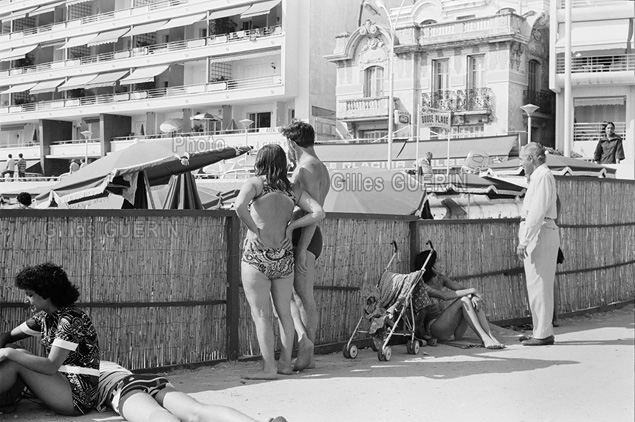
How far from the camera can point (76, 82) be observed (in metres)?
51.2

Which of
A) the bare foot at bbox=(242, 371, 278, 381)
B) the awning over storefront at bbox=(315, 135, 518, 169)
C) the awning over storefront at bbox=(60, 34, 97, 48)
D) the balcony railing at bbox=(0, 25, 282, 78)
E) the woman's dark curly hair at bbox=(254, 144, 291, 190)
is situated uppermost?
the awning over storefront at bbox=(60, 34, 97, 48)

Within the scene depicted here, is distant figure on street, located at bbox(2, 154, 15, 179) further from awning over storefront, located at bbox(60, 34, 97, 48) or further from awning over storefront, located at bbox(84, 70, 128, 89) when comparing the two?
awning over storefront, located at bbox(60, 34, 97, 48)

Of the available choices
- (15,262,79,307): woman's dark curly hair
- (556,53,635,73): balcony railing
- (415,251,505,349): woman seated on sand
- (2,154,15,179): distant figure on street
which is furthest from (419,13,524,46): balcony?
(15,262,79,307): woman's dark curly hair

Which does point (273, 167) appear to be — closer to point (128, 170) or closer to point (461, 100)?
point (128, 170)

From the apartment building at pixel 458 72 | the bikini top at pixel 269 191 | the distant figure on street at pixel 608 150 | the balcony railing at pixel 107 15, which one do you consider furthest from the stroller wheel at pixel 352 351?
the balcony railing at pixel 107 15

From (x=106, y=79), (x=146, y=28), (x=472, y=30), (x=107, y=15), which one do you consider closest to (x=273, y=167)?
(x=472, y=30)

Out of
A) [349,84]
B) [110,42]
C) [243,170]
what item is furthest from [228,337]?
[110,42]

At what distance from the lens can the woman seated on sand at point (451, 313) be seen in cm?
852

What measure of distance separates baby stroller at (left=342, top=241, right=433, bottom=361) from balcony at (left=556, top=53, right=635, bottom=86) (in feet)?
95.0

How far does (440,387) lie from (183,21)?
142ft

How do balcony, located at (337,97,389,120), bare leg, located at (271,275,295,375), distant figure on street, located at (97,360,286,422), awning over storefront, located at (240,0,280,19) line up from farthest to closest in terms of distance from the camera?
1. awning over storefront, located at (240,0,280,19)
2. balcony, located at (337,97,389,120)
3. bare leg, located at (271,275,295,375)
4. distant figure on street, located at (97,360,286,422)

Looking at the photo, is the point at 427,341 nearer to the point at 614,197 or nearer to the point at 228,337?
the point at 228,337

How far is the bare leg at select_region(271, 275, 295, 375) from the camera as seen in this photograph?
22.3ft

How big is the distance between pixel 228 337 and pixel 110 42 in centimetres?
4619
